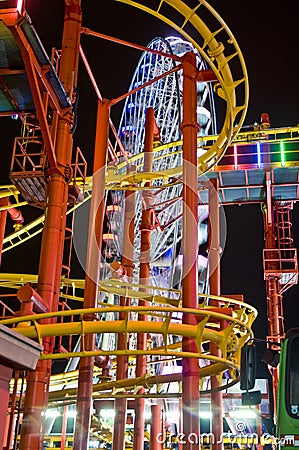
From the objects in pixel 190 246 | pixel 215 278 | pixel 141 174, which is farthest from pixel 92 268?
pixel 215 278

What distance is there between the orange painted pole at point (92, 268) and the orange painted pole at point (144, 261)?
105 inches

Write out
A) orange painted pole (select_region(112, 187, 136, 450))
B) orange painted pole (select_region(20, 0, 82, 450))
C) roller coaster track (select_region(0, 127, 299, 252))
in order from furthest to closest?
1. roller coaster track (select_region(0, 127, 299, 252))
2. orange painted pole (select_region(112, 187, 136, 450))
3. orange painted pole (select_region(20, 0, 82, 450))

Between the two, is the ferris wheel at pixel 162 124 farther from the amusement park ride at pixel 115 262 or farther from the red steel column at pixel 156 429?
the red steel column at pixel 156 429

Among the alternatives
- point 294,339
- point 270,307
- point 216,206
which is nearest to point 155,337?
point 270,307

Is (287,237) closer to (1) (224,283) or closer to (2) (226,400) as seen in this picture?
(2) (226,400)

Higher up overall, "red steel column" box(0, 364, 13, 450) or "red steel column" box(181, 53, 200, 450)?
"red steel column" box(181, 53, 200, 450)

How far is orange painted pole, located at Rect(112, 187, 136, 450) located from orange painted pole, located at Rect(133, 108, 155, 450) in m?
0.33

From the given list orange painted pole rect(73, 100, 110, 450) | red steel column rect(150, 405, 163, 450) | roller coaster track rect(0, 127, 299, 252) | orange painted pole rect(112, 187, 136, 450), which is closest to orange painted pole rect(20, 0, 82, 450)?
orange painted pole rect(73, 100, 110, 450)

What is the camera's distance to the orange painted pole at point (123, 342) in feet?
43.3

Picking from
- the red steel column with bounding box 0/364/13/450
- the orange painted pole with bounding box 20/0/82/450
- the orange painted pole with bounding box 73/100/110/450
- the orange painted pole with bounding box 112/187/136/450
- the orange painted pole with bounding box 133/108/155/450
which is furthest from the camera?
the orange painted pole with bounding box 133/108/155/450

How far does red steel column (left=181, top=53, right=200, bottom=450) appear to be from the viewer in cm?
980

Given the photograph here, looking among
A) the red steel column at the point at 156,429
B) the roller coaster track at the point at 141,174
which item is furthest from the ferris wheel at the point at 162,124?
the red steel column at the point at 156,429

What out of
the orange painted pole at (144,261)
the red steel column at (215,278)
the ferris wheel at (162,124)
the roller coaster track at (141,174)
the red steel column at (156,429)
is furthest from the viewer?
the ferris wheel at (162,124)

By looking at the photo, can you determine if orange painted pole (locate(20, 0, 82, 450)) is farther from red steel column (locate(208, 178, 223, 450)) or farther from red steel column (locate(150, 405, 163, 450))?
red steel column (locate(150, 405, 163, 450))
